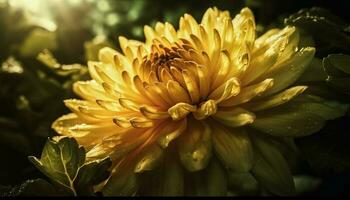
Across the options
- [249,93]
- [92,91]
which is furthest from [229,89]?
[92,91]

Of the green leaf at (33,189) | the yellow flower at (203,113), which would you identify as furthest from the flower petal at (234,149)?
the green leaf at (33,189)

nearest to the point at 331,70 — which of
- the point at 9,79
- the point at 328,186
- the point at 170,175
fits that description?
the point at 170,175

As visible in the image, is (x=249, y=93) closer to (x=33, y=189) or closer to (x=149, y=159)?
(x=149, y=159)

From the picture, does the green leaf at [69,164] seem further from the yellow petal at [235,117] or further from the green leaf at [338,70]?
the green leaf at [338,70]

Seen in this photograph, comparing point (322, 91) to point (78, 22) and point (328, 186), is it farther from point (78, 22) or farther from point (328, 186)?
point (78, 22)

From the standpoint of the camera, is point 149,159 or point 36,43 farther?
point 36,43
